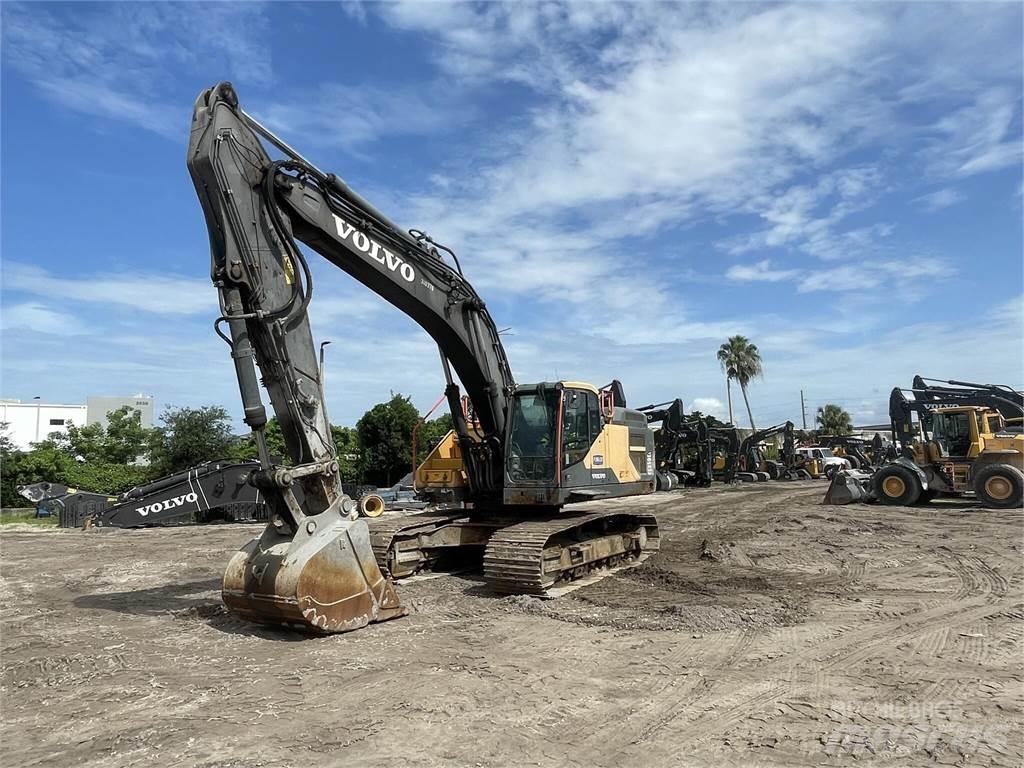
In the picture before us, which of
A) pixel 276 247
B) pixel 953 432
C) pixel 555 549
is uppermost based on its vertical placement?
pixel 276 247

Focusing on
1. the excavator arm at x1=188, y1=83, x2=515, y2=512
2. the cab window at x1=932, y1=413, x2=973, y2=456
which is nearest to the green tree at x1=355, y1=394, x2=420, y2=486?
the cab window at x1=932, y1=413, x2=973, y2=456

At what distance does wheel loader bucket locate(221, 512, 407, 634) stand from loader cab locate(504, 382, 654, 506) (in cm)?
273

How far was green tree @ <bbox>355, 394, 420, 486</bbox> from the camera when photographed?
33.6 meters

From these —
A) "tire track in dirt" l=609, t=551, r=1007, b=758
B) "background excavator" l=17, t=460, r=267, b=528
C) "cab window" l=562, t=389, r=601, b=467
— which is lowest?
"tire track in dirt" l=609, t=551, r=1007, b=758

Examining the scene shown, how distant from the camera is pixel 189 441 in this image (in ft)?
102

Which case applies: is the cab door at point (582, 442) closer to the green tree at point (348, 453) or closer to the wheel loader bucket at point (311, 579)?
the wheel loader bucket at point (311, 579)

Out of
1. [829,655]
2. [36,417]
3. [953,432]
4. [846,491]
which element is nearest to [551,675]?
[829,655]

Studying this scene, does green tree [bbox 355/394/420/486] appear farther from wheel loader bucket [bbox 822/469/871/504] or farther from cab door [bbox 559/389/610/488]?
cab door [bbox 559/389/610/488]

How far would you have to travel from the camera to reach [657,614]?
7.77 metres

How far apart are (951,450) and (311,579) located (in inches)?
777

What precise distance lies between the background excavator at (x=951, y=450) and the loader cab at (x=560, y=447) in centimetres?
1376

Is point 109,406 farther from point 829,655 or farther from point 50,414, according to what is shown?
point 829,655

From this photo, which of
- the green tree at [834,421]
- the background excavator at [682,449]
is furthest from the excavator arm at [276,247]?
the green tree at [834,421]

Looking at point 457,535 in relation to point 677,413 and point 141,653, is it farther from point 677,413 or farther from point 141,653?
point 677,413
